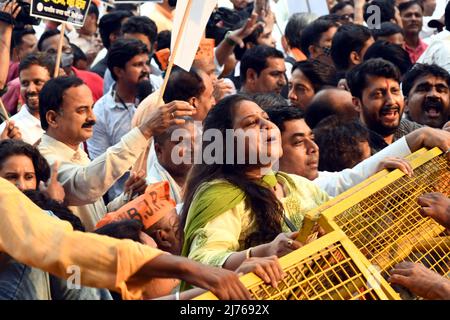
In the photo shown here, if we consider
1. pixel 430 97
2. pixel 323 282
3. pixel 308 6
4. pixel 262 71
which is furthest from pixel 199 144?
pixel 308 6

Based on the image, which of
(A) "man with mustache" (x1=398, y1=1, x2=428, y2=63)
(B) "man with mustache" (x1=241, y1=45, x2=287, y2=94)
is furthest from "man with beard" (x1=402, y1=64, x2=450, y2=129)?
(A) "man with mustache" (x1=398, y1=1, x2=428, y2=63)

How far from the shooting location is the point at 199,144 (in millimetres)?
5762

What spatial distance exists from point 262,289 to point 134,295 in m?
0.36

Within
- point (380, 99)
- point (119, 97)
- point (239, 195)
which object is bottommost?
point (119, 97)

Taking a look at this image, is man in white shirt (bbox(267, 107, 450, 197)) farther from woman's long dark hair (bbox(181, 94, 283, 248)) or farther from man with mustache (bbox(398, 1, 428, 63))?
man with mustache (bbox(398, 1, 428, 63))

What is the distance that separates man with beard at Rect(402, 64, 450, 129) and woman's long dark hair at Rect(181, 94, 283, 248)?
103 inches

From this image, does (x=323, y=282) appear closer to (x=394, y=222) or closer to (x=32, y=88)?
(x=394, y=222)

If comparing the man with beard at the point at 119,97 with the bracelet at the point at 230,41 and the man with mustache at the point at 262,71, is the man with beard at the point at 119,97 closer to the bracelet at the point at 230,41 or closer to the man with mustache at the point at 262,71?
the man with mustache at the point at 262,71

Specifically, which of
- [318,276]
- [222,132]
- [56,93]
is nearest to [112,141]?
[56,93]

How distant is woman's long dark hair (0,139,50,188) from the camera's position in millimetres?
5441

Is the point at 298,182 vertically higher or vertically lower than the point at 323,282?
lower

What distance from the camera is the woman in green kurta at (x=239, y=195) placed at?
4.45 meters

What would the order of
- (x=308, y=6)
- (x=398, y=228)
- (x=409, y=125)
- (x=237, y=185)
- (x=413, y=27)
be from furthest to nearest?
(x=308, y=6) < (x=413, y=27) < (x=409, y=125) < (x=237, y=185) < (x=398, y=228)

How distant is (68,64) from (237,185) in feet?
14.7
